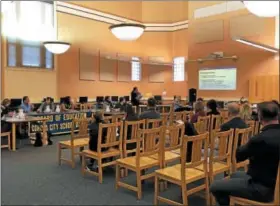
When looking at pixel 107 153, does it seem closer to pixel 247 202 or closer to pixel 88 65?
pixel 247 202

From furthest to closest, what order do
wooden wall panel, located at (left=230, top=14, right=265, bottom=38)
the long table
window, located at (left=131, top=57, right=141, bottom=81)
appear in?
window, located at (left=131, top=57, right=141, bottom=81)
wooden wall panel, located at (left=230, top=14, right=265, bottom=38)
the long table

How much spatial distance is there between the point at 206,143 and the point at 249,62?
30.4 ft

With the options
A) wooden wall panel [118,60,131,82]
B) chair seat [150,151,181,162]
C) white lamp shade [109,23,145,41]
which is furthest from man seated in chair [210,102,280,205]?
wooden wall panel [118,60,131,82]

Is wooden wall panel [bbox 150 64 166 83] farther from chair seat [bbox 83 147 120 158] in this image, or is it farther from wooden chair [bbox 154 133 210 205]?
wooden chair [bbox 154 133 210 205]

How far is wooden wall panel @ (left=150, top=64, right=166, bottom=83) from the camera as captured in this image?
1539cm

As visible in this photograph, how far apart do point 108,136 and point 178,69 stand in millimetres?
11887

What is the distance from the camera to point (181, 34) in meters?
15.2

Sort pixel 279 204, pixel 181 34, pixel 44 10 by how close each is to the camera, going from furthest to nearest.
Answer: pixel 181 34 < pixel 44 10 < pixel 279 204

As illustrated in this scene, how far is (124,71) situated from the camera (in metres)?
14.3

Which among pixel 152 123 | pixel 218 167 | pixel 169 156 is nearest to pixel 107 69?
pixel 152 123

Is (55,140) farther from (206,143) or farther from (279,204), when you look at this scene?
(279,204)

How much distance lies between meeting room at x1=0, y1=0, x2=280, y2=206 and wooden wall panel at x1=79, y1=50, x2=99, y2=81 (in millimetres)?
50

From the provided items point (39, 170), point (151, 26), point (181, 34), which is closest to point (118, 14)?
point (151, 26)

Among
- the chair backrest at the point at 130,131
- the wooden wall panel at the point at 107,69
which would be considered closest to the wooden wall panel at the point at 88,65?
the wooden wall panel at the point at 107,69
